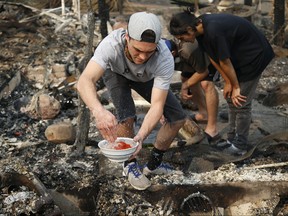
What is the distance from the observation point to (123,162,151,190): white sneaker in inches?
193

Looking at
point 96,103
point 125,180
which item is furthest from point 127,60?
point 125,180

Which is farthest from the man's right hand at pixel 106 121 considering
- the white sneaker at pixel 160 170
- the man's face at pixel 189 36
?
the man's face at pixel 189 36

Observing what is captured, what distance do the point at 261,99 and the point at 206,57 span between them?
108 inches

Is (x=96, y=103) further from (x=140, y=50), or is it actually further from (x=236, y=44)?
(x=236, y=44)

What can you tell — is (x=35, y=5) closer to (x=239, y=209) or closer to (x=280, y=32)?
(x=280, y=32)

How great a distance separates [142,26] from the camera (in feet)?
12.6

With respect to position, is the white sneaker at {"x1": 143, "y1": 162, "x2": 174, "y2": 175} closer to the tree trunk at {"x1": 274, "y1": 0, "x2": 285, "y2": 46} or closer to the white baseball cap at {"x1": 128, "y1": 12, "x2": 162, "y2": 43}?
the white baseball cap at {"x1": 128, "y1": 12, "x2": 162, "y2": 43}

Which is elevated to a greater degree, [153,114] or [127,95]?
[153,114]

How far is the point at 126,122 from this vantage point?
5.05 m

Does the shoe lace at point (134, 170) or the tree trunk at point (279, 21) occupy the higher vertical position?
the shoe lace at point (134, 170)

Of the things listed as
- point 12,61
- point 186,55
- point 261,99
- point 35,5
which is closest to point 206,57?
point 186,55

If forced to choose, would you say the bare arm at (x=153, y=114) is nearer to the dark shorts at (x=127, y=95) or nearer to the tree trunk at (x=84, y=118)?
the dark shorts at (x=127, y=95)

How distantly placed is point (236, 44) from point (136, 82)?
1289mm

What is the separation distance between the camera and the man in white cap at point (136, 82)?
3.91 m
